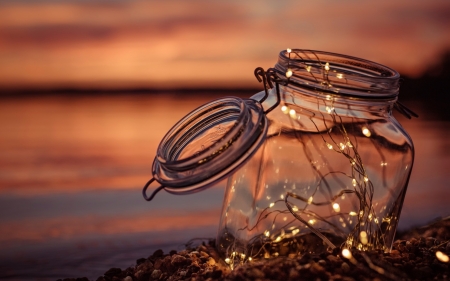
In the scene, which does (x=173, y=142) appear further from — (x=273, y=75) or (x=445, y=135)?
(x=445, y=135)

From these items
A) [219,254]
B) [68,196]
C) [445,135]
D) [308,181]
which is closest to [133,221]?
[68,196]

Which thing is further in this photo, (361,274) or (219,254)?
(219,254)

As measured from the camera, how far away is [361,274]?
3.03 ft

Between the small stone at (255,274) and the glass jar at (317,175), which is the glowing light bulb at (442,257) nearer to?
the glass jar at (317,175)

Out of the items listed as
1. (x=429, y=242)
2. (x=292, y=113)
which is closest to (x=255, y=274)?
(x=292, y=113)

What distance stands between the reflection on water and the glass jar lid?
1.11 ft

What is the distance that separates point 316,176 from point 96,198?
2.77 ft

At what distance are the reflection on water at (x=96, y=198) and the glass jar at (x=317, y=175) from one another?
1.20 ft

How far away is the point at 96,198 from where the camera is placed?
1.76m

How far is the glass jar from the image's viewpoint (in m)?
1.08

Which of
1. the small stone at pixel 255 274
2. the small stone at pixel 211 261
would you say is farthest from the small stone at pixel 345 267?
the small stone at pixel 211 261

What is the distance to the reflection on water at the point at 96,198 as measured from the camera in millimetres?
1368

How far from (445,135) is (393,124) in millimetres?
1583

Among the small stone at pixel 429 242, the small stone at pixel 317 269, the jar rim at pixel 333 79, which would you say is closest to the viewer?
the small stone at pixel 317 269
